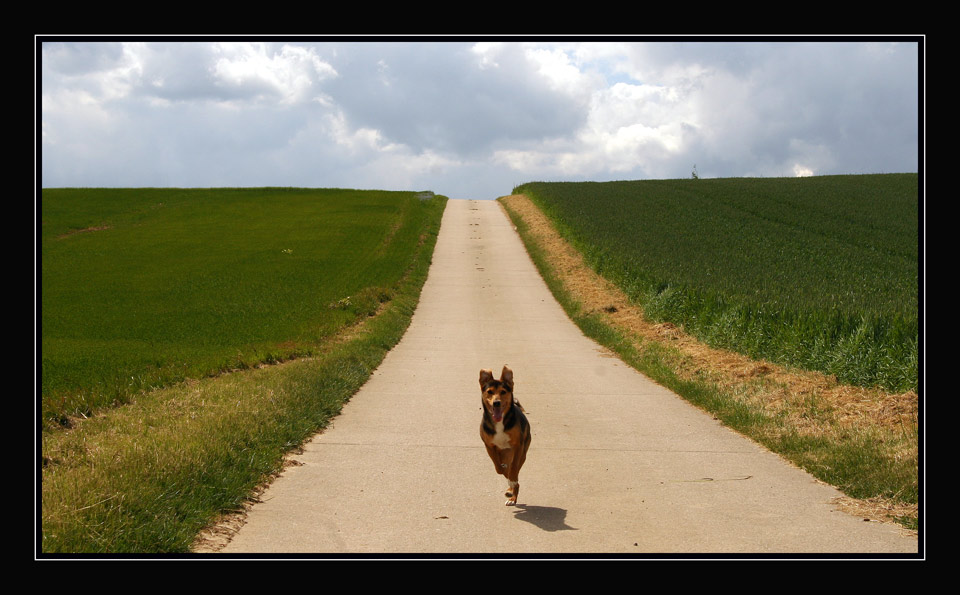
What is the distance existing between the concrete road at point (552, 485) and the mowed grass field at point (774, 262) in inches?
128

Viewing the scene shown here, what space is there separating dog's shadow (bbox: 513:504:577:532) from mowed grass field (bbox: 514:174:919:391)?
7174mm

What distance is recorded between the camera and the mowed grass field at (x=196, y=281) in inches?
562

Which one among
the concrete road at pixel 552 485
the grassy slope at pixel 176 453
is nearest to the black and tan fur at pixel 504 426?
the concrete road at pixel 552 485

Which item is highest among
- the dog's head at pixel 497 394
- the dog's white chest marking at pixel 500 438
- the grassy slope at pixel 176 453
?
the dog's head at pixel 497 394

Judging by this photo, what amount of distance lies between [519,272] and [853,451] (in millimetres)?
23883

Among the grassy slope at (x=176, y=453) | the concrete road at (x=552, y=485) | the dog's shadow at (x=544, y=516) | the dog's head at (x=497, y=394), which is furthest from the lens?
the dog's shadow at (x=544, y=516)

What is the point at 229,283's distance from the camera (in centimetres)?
2791

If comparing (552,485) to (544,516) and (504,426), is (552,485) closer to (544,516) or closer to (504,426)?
(544,516)

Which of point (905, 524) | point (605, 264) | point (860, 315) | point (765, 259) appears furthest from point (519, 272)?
point (905, 524)

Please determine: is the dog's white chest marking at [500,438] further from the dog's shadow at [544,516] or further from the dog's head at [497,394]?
the dog's shadow at [544,516]

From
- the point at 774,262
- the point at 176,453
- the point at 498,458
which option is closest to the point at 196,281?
the point at 774,262

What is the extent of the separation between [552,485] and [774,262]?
920 inches

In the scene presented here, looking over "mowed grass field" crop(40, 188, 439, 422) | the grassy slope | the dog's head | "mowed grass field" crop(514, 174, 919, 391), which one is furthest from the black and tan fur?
"mowed grass field" crop(514, 174, 919, 391)
